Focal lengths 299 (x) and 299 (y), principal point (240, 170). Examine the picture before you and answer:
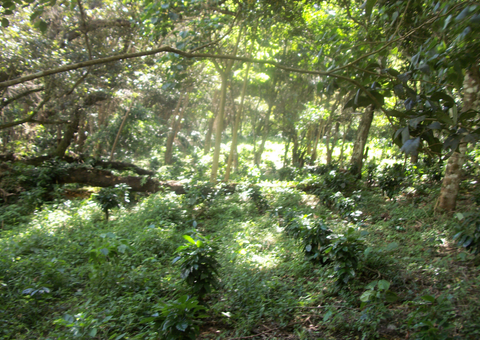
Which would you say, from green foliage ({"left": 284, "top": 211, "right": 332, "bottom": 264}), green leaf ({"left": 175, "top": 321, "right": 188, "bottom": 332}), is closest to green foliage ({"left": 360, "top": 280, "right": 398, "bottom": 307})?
green foliage ({"left": 284, "top": 211, "right": 332, "bottom": 264})

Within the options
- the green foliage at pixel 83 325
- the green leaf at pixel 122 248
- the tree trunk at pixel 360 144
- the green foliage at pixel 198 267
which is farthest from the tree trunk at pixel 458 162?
the green foliage at pixel 83 325

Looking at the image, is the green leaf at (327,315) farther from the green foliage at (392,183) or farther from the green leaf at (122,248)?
the green foliage at (392,183)

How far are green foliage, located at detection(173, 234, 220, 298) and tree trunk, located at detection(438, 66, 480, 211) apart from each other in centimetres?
437

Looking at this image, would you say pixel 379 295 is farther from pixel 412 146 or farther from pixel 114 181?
pixel 114 181

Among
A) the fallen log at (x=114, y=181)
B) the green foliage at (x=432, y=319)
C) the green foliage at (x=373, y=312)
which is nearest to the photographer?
the green foliage at (x=432, y=319)

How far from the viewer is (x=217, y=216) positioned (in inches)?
307

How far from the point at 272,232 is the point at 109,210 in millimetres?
4463

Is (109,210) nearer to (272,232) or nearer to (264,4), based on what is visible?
(272,232)

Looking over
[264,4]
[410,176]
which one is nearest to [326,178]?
[410,176]

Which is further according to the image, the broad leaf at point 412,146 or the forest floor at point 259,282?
the forest floor at point 259,282

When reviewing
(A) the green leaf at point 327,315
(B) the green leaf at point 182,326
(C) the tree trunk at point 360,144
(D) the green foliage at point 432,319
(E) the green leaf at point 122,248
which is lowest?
(B) the green leaf at point 182,326

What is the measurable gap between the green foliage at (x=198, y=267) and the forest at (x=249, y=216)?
0.07 feet

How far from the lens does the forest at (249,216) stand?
9.32 ft

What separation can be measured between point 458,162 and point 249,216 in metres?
4.36
